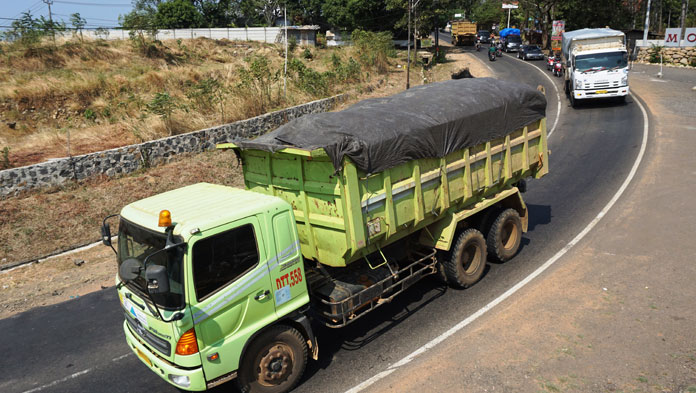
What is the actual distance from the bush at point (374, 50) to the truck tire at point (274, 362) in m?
A: 28.2

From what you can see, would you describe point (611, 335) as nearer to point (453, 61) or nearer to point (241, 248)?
point (241, 248)

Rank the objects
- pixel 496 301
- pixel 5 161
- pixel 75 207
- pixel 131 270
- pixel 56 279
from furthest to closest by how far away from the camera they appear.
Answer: pixel 5 161
pixel 75 207
pixel 56 279
pixel 496 301
pixel 131 270

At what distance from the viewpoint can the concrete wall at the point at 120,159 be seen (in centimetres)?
1238

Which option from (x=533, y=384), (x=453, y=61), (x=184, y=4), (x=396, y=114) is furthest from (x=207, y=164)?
(x=184, y=4)

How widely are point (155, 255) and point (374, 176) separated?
287 centimetres

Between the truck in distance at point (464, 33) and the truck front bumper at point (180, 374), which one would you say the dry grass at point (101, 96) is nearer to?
the truck front bumper at point (180, 374)

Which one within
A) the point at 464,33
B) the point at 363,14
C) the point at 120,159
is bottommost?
the point at 120,159

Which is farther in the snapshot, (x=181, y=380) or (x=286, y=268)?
(x=286, y=268)

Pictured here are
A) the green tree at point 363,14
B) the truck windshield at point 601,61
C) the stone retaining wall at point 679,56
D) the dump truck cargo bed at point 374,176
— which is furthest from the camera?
the green tree at point 363,14

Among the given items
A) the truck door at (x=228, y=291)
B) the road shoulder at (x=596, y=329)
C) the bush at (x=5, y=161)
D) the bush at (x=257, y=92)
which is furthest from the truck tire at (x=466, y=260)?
the bush at (x=257, y=92)

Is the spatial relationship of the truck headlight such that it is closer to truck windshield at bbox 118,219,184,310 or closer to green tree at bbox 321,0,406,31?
truck windshield at bbox 118,219,184,310

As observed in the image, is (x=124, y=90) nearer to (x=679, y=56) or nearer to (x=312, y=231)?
(x=312, y=231)

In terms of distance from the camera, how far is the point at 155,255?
199 inches

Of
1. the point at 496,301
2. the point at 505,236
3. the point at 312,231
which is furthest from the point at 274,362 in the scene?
the point at 505,236
